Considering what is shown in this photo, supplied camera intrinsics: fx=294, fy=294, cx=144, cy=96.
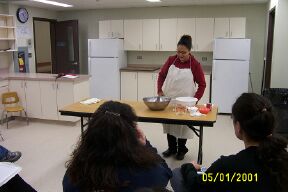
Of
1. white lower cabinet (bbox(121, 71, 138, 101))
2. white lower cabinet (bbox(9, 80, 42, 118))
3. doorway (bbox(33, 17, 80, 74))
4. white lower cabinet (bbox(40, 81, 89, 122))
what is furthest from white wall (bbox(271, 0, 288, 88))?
doorway (bbox(33, 17, 80, 74))

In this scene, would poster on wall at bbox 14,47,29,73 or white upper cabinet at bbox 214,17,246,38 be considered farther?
poster on wall at bbox 14,47,29,73

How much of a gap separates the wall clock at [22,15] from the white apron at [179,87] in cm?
420

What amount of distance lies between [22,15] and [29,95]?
7.06 feet

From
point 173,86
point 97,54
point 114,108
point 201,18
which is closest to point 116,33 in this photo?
point 97,54

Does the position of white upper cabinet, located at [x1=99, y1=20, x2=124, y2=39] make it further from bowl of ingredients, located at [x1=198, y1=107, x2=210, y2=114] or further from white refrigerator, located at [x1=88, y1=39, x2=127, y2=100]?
bowl of ingredients, located at [x1=198, y1=107, x2=210, y2=114]

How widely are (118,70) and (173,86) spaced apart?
309 cm

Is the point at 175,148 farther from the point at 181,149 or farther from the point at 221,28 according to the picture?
the point at 221,28

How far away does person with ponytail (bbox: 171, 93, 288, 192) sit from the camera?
3.82 feet

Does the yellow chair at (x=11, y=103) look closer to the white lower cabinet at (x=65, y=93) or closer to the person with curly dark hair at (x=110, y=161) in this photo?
the white lower cabinet at (x=65, y=93)

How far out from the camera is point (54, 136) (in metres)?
4.40

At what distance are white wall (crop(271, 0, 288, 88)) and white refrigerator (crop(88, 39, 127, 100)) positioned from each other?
126 inches

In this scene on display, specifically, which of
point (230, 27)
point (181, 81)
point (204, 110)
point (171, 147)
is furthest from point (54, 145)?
point (230, 27)

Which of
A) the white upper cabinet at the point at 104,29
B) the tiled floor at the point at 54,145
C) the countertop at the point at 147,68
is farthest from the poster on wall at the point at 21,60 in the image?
the countertop at the point at 147,68

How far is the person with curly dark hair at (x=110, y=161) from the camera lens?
1.15m
